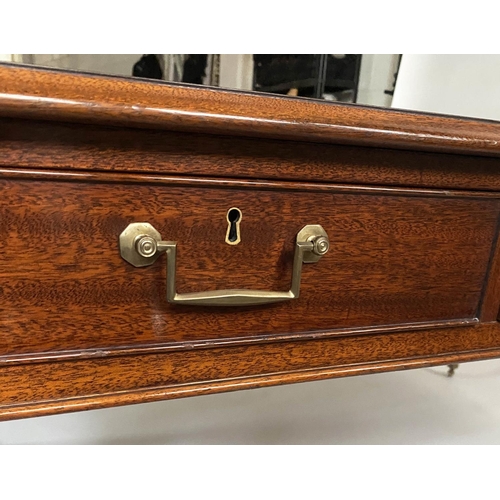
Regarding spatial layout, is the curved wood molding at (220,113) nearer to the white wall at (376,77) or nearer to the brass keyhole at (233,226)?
the brass keyhole at (233,226)

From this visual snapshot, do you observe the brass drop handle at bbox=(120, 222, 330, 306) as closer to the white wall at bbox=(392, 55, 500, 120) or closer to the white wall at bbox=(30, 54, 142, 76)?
the white wall at bbox=(30, 54, 142, 76)

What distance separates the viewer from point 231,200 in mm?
377

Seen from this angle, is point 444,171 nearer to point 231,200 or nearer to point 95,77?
point 231,200

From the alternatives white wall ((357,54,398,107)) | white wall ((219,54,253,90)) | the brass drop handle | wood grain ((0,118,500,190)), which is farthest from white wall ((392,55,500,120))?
the brass drop handle

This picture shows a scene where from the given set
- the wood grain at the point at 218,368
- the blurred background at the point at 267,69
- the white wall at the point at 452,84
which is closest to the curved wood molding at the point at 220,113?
the wood grain at the point at 218,368

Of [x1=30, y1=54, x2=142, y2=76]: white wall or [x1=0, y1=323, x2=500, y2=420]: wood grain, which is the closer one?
[x1=0, y1=323, x2=500, y2=420]: wood grain

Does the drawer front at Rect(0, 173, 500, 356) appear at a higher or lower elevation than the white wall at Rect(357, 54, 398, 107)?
lower

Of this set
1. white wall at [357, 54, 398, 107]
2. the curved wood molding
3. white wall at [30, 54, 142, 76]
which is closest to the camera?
the curved wood molding

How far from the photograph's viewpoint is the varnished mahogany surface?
1.07 ft

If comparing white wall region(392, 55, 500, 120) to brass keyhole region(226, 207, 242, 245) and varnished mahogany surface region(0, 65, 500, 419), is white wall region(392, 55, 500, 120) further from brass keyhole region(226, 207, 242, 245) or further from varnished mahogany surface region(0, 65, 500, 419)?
brass keyhole region(226, 207, 242, 245)

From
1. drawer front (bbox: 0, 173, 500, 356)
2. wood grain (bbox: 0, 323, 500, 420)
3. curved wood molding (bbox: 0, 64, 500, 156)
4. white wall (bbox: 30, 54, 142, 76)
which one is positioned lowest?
wood grain (bbox: 0, 323, 500, 420)

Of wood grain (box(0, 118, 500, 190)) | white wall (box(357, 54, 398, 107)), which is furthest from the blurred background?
wood grain (box(0, 118, 500, 190))

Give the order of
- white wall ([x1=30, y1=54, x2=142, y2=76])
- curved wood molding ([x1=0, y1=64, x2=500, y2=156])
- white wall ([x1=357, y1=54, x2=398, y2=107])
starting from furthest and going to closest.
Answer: white wall ([x1=357, y1=54, x2=398, y2=107])
white wall ([x1=30, y1=54, x2=142, y2=76])
curved wood molding ([x1=0, y1=64, x2=500, y2=156])

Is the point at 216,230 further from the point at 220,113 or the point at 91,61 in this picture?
the point at 91,61
